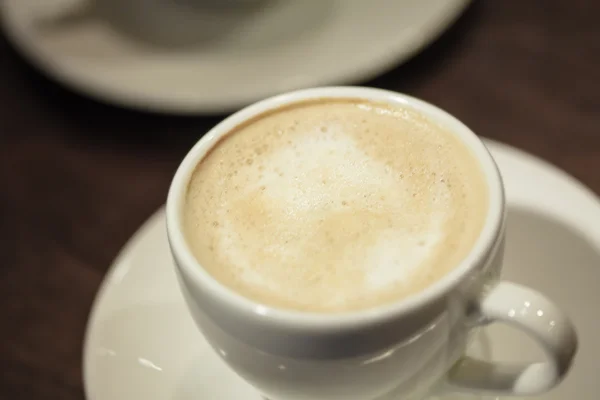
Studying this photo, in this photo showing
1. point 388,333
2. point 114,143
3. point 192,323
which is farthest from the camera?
point 114,143

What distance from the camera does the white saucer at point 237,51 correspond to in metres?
0.81

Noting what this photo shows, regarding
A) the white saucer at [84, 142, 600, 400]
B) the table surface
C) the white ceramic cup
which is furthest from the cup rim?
the table surface

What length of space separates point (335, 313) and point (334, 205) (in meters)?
0.11

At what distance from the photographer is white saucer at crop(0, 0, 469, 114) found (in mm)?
813

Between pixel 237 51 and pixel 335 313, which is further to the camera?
pixel 237 51

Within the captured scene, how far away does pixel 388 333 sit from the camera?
1.32 feet

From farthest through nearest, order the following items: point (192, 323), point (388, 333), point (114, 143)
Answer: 1. point (114, 143)
2. point (192, 323)
3. point (388, 333)

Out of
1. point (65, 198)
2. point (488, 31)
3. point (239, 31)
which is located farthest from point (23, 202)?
point (488, 31)

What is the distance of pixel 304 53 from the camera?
89cm

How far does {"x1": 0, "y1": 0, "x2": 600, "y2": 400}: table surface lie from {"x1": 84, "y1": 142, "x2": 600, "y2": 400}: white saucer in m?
0.09

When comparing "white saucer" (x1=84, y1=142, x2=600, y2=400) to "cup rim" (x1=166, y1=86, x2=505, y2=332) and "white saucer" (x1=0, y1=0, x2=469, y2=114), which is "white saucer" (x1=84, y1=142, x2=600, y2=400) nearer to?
"cup rim" (x1=166, y1=86, x2=505, y2=332)

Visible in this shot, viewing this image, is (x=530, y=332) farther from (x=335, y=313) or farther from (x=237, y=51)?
(x=237, y=51)

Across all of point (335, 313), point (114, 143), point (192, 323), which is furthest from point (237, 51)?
point (335, 313)

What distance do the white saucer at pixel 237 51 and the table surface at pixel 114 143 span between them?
0.21ft
